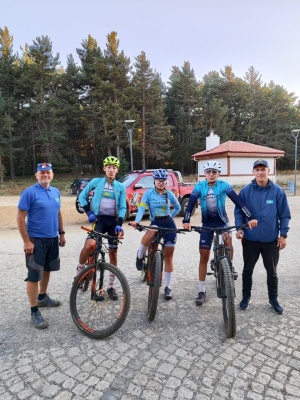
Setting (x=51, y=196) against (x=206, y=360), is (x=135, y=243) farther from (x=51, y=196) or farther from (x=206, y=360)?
(x=206, y=360)

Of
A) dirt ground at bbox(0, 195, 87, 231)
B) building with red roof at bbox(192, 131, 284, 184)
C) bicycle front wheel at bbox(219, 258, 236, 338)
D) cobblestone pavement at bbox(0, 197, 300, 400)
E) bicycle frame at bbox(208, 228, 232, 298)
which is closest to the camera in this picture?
cobblestone pavement at bbox(0, 197, 300, 400)

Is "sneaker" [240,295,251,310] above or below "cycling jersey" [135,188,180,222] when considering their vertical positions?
A: below

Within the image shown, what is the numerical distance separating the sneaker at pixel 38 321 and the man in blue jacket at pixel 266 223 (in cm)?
253

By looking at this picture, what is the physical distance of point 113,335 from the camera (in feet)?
10.6

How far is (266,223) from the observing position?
11.9 feet

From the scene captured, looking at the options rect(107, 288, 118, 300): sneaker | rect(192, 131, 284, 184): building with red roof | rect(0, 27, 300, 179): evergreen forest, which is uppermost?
rect(0, 27, 300, 179): evergreen forest

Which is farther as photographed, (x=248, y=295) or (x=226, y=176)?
(x=226, y=176)

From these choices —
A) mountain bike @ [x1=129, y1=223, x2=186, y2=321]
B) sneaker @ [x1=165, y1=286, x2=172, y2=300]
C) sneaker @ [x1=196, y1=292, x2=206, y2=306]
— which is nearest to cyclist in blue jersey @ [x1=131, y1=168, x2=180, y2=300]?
sneaker @ [x1=165, y1=286, x2=172, y2=300]

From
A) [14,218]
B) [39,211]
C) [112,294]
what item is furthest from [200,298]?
[14,218]

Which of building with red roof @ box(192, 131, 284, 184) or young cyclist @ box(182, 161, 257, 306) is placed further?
building with red roof @ box(192, 131, 284, 184)

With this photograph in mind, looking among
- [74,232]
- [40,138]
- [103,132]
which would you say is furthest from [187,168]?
[74,232]

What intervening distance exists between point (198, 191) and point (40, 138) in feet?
116

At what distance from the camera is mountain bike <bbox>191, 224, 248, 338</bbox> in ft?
10.1

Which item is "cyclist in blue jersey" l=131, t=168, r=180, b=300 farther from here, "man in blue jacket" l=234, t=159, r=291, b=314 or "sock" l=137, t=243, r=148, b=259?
"man in blue jacket" l=234, t=159, r=291, b=314
